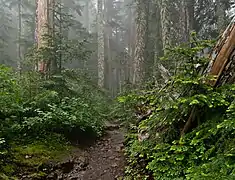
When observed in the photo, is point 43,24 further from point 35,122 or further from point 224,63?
point 224,63

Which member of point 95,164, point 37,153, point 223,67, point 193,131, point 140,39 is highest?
point 140,39

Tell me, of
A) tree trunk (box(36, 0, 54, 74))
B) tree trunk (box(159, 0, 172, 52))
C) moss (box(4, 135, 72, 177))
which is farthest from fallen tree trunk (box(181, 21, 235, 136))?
tree trunk (box(159, 0, 172, 52))

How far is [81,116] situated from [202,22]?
1046 centimetres

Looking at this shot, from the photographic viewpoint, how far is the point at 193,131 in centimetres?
406

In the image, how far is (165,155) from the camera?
3992mm

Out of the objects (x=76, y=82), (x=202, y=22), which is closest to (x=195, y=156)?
(x=76, y=82)

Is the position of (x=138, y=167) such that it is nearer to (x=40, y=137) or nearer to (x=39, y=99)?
(x=40, y=137)

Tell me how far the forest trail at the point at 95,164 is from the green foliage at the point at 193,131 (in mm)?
710

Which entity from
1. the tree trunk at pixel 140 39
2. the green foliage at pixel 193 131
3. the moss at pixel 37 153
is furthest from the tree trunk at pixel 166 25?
the green foliage at pixel 193 131

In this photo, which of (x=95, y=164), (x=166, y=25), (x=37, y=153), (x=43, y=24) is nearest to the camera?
(x=37, y=153)

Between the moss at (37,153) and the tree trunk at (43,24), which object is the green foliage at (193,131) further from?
the tree trunk at (43,24)

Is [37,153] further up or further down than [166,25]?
further down

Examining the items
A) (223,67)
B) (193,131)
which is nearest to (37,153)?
(193,131)

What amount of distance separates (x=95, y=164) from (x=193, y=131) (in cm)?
276
